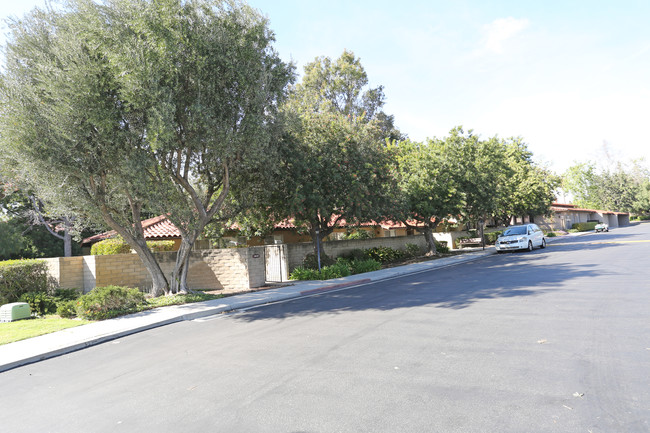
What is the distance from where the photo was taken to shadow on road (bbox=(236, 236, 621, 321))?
33.9 feet

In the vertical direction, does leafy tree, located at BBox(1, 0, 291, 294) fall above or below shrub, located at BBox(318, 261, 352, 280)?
above

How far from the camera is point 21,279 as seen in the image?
13.5 metres

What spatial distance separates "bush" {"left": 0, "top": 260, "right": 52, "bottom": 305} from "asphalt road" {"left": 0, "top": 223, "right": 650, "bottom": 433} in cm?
755

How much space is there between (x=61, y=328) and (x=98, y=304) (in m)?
1.20

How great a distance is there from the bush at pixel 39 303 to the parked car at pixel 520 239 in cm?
2559

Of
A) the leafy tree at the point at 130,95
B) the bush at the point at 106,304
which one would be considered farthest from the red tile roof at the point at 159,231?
the bush at the point at 106,304

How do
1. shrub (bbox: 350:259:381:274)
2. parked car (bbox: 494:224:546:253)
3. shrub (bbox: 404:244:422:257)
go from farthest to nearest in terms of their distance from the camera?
1. shrub (bbox: 404:244:422:257)
2. parked car (bbox: 494:224:546:253)
3. shrub (bbox: 350:259:381:274)

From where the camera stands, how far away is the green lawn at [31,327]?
361 inches

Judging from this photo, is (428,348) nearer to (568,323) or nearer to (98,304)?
(568,323)

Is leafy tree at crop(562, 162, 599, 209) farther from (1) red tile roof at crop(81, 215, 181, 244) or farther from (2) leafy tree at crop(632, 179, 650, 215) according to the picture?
(1) red tile roof at crop(81, 215, 181, 244)

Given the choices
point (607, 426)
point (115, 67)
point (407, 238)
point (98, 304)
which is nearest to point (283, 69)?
point (115, 67)

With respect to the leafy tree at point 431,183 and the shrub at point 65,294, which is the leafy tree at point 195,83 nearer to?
the shrub at point 65,294

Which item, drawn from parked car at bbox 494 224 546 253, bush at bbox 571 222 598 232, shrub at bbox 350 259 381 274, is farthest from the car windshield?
bush at bbox 571 222 598 232

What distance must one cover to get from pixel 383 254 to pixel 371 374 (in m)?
20.4
